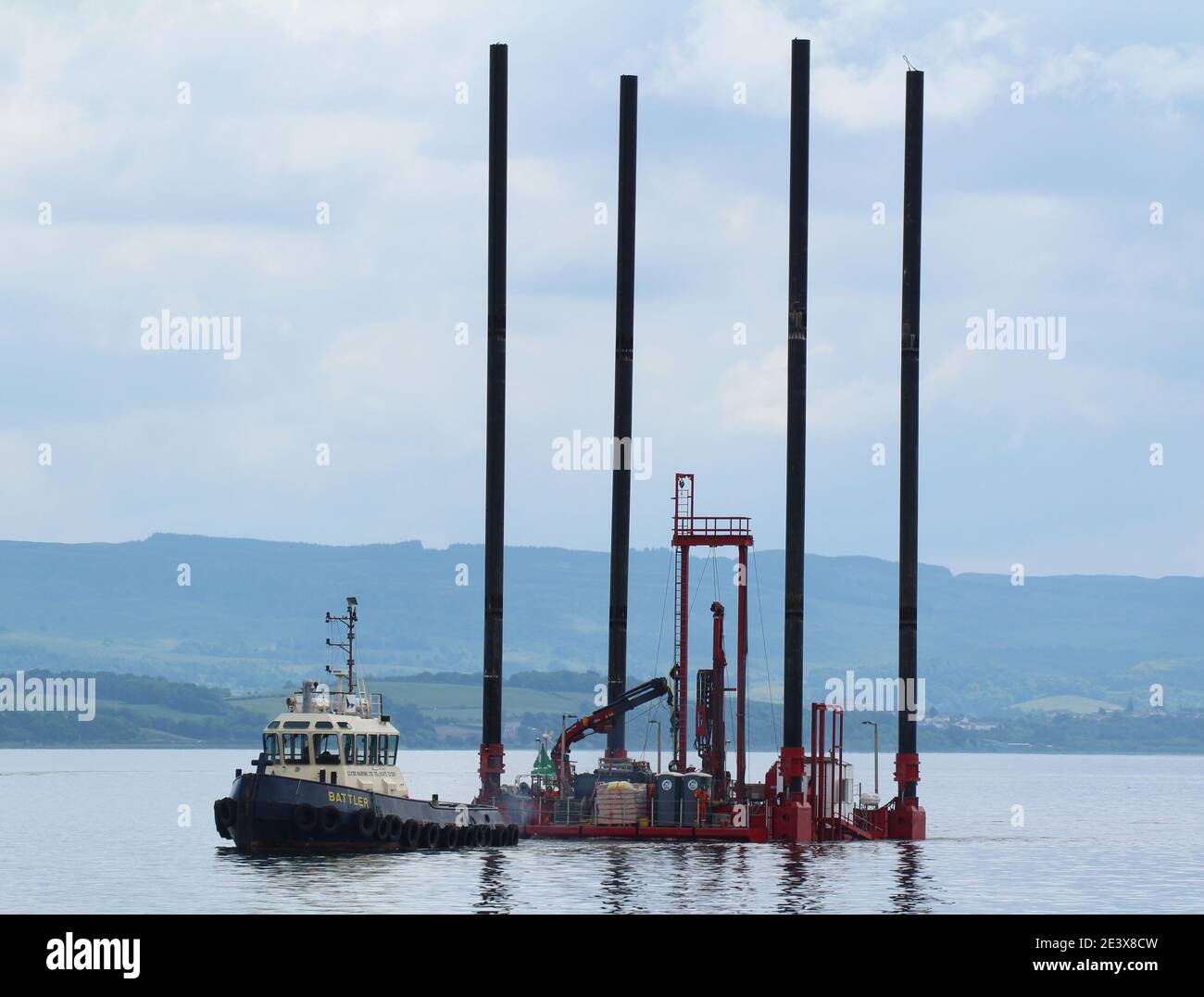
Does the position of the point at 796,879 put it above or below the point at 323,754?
below

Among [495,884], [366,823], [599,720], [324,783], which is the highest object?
[599,720]

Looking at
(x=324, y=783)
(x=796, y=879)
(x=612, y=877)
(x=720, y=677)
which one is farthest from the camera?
(x=720, y=677)

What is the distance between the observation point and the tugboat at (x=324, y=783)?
71.4 meters

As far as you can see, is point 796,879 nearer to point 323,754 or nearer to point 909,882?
point 909,882

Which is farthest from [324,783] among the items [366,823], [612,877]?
[612,877]

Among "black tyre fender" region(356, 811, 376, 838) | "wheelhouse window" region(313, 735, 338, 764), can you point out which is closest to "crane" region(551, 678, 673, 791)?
"black tyre fender" region(356, 811, 376, 838)

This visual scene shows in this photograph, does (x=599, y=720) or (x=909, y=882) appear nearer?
(x=909, y=882)

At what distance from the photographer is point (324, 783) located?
7150 centimetres

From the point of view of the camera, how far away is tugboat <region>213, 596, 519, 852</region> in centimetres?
7144

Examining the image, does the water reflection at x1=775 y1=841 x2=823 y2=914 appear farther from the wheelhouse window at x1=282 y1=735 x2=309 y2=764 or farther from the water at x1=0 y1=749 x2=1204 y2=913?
the wheelhouse window at x1=282 y1=735 x2=309 y2=764

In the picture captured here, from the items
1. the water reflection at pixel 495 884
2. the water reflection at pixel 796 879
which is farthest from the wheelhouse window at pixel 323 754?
the water reflection at pixel 796 879

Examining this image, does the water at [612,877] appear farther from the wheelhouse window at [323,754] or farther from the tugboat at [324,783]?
the wheelhouse window at [323,754]

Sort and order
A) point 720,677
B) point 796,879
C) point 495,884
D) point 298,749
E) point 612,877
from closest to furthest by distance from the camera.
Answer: point 495,884 → point 612,877 → point 796,879 → point 298,749 → point 720,677

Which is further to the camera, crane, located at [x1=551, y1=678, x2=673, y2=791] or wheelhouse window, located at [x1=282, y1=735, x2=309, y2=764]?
crane, located at [x1=551, y1=678, x2=673, y2=791]
